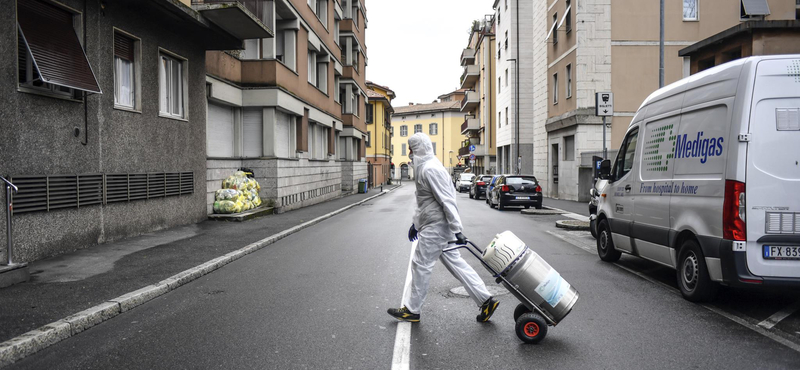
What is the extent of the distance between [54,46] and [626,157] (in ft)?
29.5

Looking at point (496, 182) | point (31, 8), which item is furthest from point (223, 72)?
point (496, 182)

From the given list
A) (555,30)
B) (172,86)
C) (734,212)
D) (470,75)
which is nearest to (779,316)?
(734,212)

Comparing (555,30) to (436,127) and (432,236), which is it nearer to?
(432,236)

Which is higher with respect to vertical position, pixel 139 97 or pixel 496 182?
pixel 139 97

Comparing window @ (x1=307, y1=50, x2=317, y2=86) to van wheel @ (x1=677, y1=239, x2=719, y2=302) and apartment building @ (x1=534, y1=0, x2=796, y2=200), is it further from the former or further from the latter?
van wheel @ (x1=677, y1=239, x2=719, y2=302)

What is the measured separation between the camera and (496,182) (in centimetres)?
2302

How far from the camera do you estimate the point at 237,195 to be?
15.5 m

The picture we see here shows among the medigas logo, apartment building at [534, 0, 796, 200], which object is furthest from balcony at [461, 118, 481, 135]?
the medigas logo

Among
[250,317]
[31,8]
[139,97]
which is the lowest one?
[250,317]

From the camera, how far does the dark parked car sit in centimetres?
2108

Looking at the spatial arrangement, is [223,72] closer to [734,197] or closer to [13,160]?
[13,160]

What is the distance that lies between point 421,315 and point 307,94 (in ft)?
62.3

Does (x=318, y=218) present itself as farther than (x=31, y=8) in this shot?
Yes

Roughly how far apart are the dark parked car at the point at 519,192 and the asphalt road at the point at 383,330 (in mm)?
13024
